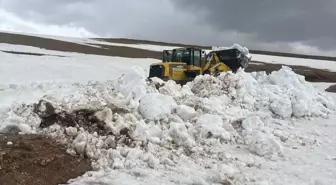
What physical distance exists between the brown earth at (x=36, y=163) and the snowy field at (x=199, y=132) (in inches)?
8.8

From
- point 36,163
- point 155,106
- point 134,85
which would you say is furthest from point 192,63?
point 36,163

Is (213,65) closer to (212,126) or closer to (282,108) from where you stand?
(282,108)

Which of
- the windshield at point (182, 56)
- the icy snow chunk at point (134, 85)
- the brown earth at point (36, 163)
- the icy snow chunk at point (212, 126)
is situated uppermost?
the windshield at point (182, 56)

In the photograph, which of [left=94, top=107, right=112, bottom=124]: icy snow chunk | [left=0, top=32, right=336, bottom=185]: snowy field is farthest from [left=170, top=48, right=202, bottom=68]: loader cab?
[left=94, top=107, right=112, bottom=124]: icy snow chunk

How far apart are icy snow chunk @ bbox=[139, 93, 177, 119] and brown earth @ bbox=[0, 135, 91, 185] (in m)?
2.17

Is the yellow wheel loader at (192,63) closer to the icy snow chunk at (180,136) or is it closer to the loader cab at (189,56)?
the loader cab at (189,56)

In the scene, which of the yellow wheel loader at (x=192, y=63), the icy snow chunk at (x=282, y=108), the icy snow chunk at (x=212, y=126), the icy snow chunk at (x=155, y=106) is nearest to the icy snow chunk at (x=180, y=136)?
the icy snow chunk at (x=212, y=126)

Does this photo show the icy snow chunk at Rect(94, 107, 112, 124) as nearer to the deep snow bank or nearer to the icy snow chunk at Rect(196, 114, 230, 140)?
the deep snow bank

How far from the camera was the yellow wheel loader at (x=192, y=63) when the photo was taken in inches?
625

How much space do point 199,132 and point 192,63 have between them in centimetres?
835

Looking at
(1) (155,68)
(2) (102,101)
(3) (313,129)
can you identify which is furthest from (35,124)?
(1) (155,68)

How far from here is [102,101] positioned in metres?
9.07

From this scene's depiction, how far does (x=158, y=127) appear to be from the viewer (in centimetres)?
828

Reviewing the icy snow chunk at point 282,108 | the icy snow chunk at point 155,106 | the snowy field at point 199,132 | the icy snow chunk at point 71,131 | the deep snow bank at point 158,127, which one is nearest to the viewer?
the snowy field at point 199,132
